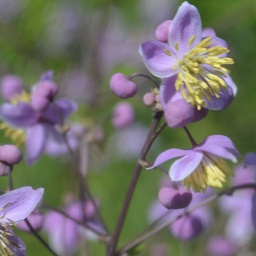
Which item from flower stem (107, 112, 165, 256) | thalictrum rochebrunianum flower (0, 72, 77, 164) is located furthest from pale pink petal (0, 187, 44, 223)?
thalictrum rochebrunianum flower (0, 72, 77, 164)

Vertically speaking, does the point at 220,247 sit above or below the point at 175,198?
below

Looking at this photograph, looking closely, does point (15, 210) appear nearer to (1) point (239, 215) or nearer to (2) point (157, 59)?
(2) point (157, 59)

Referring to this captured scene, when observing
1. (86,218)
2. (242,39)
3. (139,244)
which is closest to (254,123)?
(242,39)

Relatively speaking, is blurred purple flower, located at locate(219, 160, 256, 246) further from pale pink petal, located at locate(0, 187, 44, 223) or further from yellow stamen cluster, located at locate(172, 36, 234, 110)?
pale pink petal, located at locate(0, 187, 44, 223)

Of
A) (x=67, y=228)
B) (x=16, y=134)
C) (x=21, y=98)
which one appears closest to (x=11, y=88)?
(x=21, y=98)

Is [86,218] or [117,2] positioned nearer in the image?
[86,218]

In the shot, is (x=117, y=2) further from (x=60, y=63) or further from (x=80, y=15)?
(x=80, y=15)
